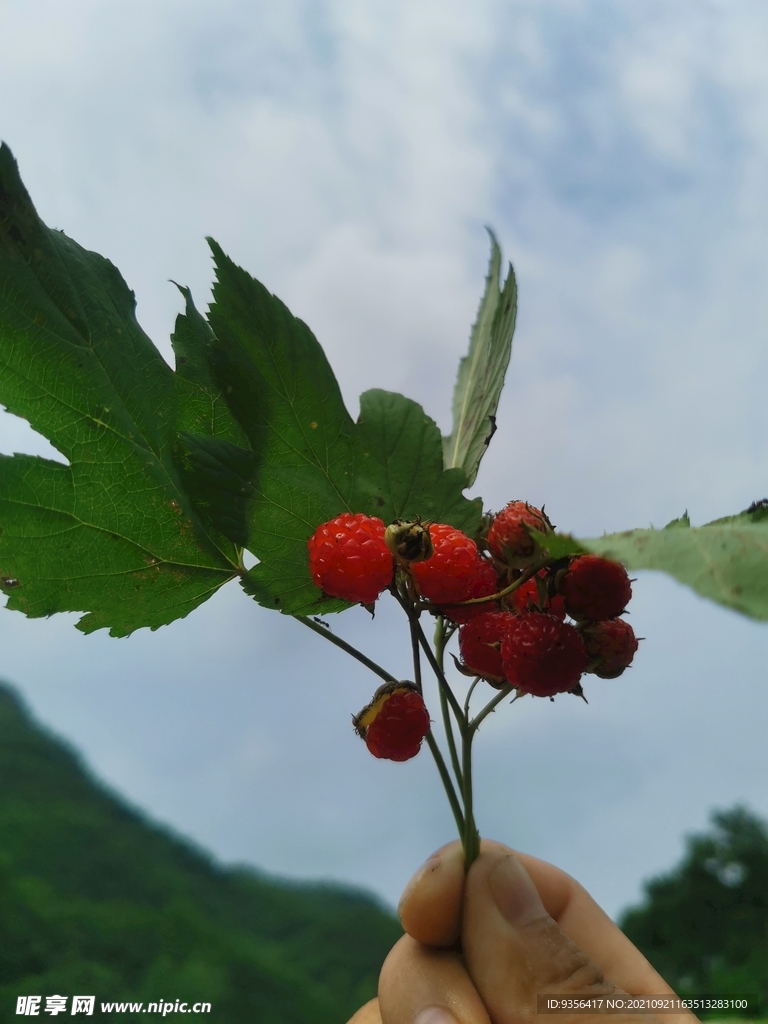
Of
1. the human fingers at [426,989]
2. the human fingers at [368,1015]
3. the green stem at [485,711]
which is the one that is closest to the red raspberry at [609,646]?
the green stem at [485,711]

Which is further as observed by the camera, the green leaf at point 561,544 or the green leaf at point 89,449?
the green leaf at point 89,449

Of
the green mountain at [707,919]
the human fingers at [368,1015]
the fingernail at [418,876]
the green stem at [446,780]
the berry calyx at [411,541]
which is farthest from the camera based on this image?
the green mountain at [707,919]

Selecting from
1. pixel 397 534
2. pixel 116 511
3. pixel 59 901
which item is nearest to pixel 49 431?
pixel 116 511

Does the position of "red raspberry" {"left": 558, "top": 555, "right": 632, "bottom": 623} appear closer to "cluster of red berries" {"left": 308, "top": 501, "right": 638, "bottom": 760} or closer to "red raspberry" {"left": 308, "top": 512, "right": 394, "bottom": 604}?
"cluster of red berries" {"left": 308, "top": 501, "right": 638, "bottom": 760}

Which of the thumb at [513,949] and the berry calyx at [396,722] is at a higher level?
the berry calyx at [396,722]

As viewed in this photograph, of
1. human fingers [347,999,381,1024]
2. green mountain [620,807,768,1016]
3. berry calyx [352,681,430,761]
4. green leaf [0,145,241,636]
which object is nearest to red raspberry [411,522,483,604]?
berry calyx [352,681,430,761]

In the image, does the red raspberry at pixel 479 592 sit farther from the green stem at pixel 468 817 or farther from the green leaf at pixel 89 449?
the green leaf at pixel 89 449

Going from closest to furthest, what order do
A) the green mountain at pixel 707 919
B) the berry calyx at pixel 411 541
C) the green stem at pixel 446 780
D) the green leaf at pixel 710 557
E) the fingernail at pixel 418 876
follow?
the green leaf at pixel 710 557, the berry calyx at pixel 411 541, the green stem at pixel 446 780, the fingernail at pixel 418 876, the green mountain at pixel 707 919
